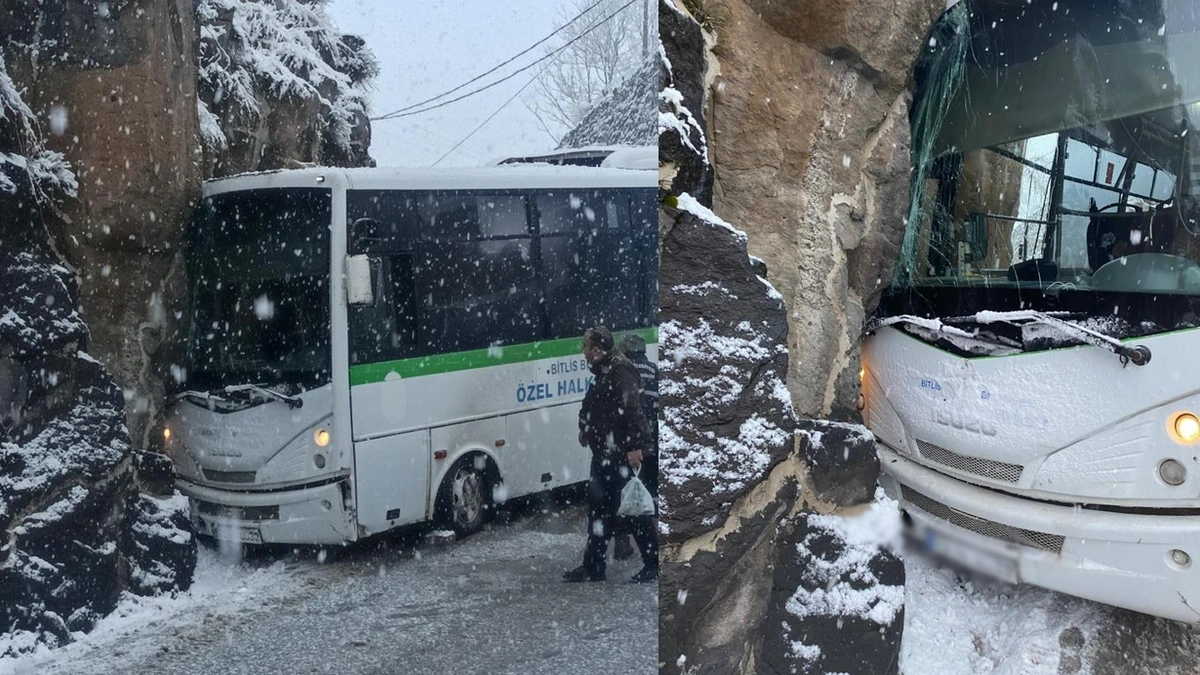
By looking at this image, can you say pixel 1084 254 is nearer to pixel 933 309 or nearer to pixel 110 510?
pixel 933 309

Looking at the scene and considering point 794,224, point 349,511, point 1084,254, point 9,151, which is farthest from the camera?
point 1084,254

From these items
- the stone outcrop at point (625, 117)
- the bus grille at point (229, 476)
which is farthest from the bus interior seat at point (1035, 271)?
the bus grille at point (229, 476)

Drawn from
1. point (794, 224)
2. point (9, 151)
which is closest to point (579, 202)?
point (9, 151)

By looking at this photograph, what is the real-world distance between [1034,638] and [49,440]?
11.2 feet

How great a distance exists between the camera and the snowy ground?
328 cm

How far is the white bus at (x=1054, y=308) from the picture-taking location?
2.88m

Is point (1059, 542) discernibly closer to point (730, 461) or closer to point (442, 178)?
point (730, 461)

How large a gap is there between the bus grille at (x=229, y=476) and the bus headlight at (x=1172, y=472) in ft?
9.21

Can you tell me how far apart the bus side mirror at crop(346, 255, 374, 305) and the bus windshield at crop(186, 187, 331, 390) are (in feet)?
0.07

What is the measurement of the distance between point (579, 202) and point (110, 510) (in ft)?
1.74

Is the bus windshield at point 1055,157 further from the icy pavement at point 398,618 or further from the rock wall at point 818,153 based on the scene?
the icy pavement at point 398,618

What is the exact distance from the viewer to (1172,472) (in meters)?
2.81

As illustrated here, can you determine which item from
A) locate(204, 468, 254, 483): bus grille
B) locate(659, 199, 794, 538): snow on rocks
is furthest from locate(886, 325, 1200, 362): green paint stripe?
locate(204, 468, 254, 483): bus grille

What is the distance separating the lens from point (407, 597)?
98 centimetres
